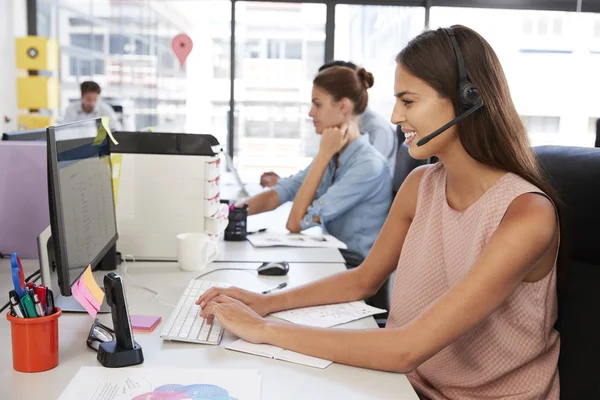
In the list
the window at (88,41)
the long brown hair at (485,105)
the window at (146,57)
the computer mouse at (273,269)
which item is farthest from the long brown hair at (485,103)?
the window at (88,41)

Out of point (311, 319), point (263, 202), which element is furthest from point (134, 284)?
point (263, 202)

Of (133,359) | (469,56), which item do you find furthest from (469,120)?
(133,359)

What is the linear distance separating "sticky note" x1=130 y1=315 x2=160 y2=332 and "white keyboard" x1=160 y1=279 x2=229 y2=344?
33 millimetres

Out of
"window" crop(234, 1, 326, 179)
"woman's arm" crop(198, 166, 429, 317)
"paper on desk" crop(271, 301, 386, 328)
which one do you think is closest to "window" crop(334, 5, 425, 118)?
"window" crop(234, 1, 326, 179)

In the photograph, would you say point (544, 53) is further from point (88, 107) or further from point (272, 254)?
point (272, 254)

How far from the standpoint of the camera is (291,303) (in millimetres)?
1419

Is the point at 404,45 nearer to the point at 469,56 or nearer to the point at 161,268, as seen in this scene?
the point at 469,56

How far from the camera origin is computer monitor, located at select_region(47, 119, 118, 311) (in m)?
1.13

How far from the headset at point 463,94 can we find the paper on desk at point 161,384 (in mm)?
581

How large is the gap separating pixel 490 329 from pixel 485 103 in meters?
0.42

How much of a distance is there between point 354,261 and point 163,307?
1.14 metres

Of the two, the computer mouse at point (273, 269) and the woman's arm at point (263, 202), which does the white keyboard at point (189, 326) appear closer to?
the computer mouse at point (273, 269)

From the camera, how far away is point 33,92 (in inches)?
250

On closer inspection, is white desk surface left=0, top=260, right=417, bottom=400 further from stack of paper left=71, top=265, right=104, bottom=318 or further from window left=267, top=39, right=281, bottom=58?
window left=267, top=39, right=281, bottom=58
